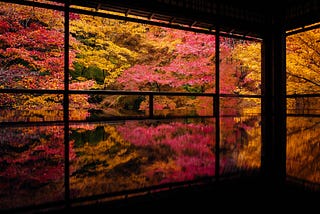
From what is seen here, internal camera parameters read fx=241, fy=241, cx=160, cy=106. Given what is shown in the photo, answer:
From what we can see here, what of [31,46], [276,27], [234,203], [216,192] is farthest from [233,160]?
[31,46]

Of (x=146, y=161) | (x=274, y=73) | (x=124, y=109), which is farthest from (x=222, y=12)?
(x=124, y=109)

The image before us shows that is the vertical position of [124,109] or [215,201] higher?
[124,109]

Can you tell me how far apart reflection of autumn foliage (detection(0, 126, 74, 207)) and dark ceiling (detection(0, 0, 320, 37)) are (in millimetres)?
2355

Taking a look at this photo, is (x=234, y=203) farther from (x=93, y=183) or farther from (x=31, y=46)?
(x=31, y=46)

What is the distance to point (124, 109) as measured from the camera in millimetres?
9461

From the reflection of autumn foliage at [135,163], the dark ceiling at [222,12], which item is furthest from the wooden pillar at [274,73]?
the reflection of autumn foliage at [135,163]

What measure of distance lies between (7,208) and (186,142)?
6.18 feet

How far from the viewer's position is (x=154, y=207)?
1137 mm

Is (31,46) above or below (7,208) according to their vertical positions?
above

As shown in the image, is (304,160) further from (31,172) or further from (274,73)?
(274,73)

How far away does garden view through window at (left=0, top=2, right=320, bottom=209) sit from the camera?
1.62m

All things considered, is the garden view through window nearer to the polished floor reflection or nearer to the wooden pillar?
the polished floor reflection

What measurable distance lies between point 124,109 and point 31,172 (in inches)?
308

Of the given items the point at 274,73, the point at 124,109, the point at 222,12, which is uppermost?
the point at 222,12
